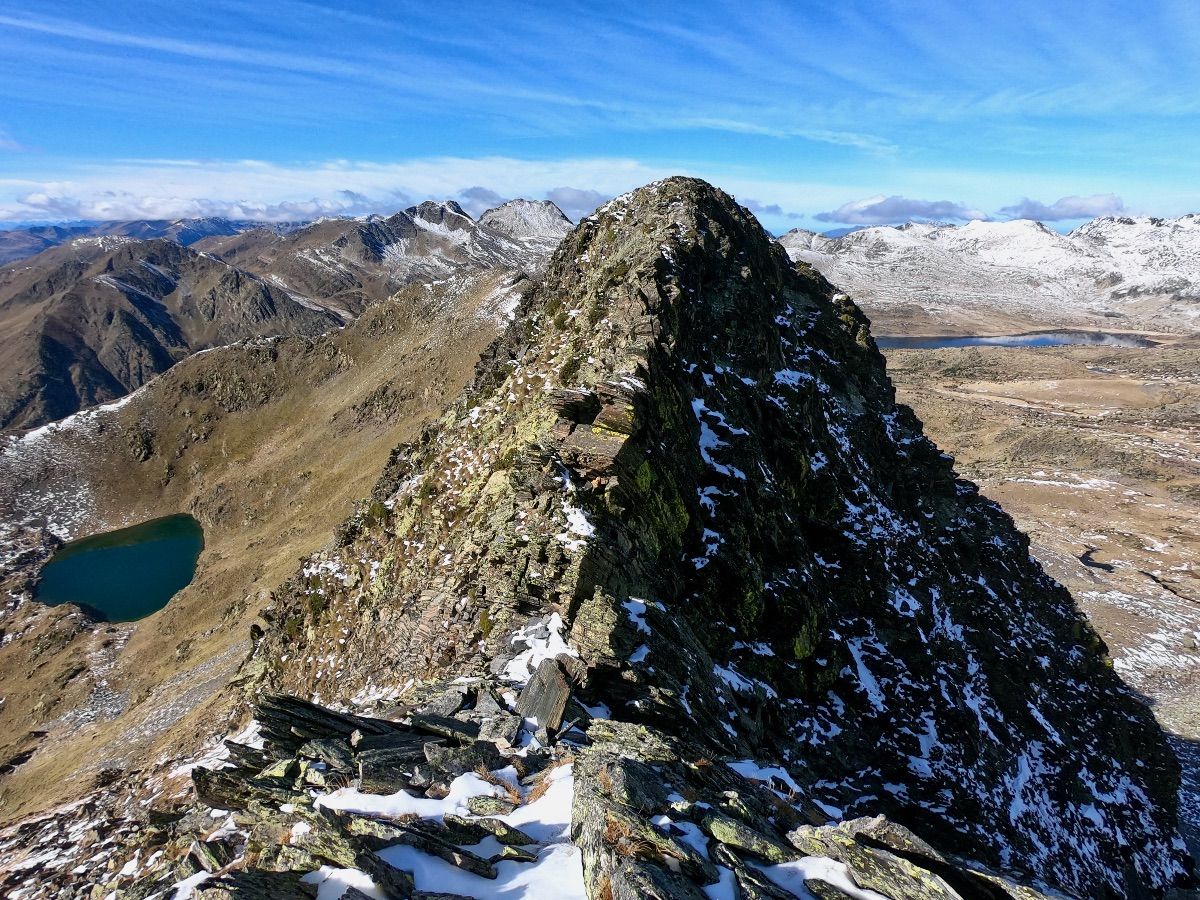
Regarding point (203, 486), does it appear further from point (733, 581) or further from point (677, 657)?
point (677, 657)

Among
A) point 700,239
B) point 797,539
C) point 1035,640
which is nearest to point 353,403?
point 700,239

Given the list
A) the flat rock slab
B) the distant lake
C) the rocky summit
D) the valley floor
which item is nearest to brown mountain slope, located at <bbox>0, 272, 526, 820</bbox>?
the distant lake

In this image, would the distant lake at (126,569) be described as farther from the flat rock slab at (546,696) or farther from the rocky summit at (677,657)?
the flat rock slab at (546,696)

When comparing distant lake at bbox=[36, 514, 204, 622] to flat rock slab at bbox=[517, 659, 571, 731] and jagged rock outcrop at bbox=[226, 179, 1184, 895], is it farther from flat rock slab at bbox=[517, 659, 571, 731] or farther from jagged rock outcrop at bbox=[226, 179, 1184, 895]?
flat rock slab at bbox=[517, 659, 571, 731]

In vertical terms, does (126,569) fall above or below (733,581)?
below

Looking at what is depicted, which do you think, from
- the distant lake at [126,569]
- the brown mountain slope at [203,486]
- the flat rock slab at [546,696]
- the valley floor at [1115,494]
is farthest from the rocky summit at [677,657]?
the distant lake at [126,569]

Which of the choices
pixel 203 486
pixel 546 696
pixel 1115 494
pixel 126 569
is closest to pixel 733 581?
pixel 546 696
